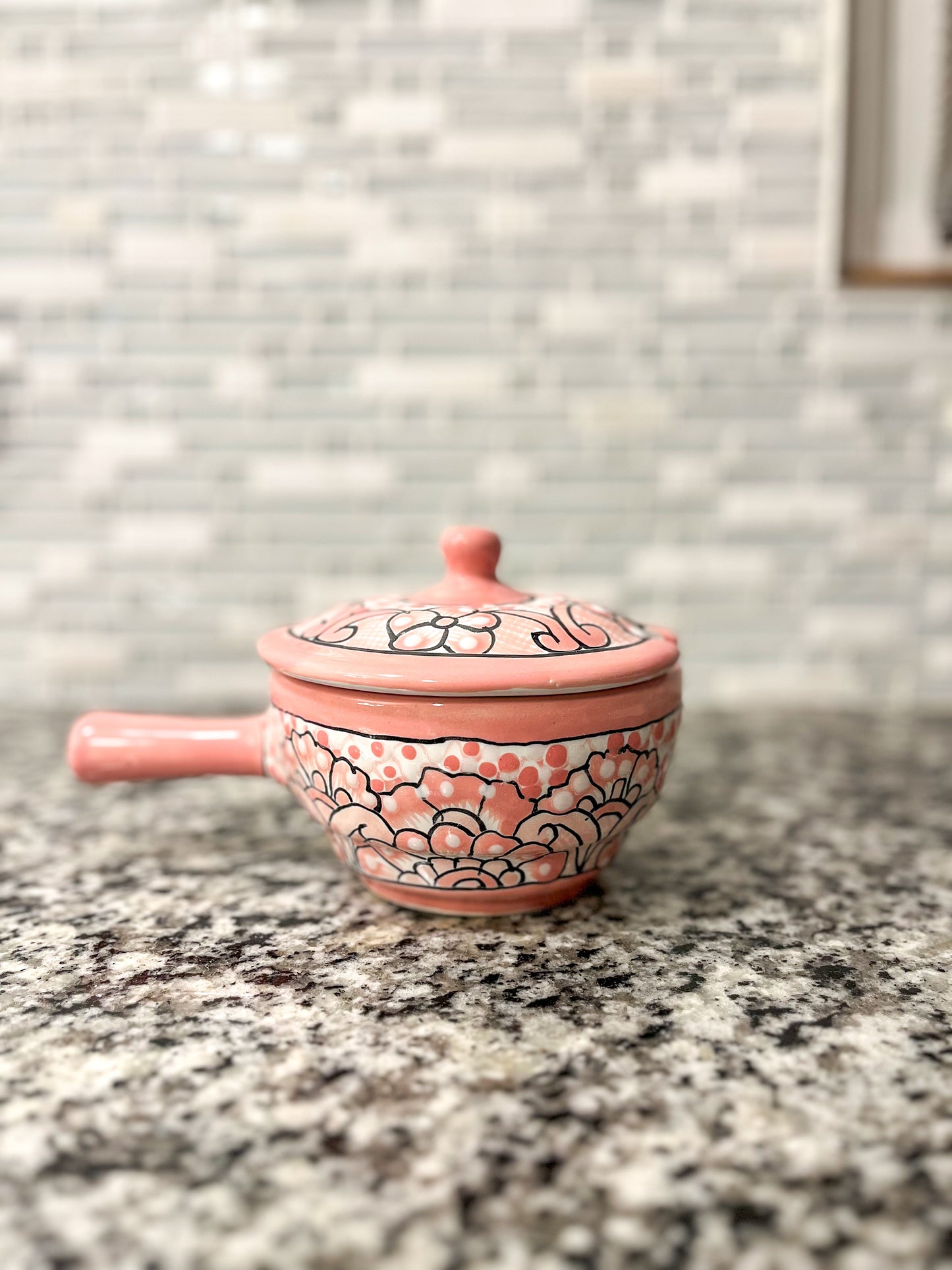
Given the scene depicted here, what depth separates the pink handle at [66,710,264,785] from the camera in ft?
1.86

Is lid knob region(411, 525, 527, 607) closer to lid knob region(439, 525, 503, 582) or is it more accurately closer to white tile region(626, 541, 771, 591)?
lid knob region(439, 525, 503, 582)

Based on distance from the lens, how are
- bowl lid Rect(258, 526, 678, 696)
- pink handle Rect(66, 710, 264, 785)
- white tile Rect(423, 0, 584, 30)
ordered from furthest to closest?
white tile Rect(423, 0, 584, 30)
pink handle Rect(66, 710, 264, 785)
bowl lid Rect(258, 526, 678, 696)

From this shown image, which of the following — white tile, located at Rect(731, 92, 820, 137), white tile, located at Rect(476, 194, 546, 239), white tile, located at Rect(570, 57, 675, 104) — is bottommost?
white tile, located at Rect(476, 194, 546, 239)

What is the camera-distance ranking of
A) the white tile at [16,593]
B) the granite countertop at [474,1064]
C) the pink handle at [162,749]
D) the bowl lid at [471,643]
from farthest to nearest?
the white tile at [16,593] < the pink handle at [162,749] < the bowl lid at [471,643] < the granite countertop at [474,1064]

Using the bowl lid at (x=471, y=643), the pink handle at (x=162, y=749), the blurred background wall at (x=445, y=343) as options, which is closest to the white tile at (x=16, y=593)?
the blurred background wall at (x=445, y=343)

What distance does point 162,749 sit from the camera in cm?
57

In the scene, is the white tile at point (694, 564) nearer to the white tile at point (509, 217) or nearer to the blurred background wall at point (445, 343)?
the blurred background wall at point (445, 343)

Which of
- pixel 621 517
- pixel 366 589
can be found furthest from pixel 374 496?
pixel 621 517

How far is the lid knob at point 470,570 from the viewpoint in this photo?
0.52 meters

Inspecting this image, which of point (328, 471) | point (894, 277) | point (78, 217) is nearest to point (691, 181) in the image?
point (894, 277)

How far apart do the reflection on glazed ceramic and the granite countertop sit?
0.05m

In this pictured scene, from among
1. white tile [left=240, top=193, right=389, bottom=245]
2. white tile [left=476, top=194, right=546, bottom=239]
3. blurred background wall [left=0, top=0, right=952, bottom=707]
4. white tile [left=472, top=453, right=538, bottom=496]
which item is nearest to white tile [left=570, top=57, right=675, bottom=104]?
blurred background wall [left=0, top=0, right=952, bottom=707]

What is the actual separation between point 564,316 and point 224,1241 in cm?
93

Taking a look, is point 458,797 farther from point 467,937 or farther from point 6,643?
point 6,643
